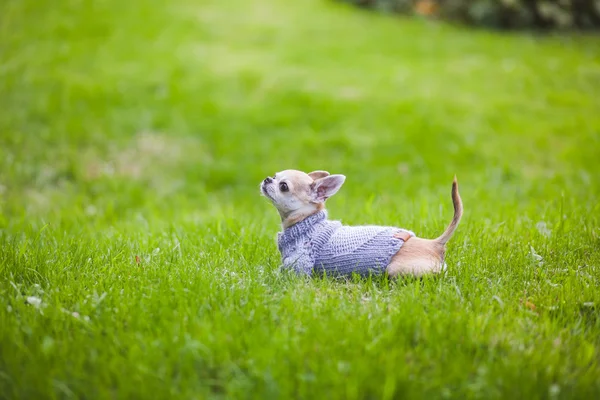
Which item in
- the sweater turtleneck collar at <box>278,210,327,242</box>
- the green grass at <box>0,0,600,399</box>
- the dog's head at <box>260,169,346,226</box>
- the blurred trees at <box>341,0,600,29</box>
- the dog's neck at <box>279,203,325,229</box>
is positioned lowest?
the green grass at <box>0,0,600,399</box>

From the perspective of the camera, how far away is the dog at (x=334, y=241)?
383 cm

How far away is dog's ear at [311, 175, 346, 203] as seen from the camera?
12.9 feet

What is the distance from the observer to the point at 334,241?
3.97m

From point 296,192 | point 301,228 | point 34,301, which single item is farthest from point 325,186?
point 34,301

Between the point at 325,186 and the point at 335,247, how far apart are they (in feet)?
1.42

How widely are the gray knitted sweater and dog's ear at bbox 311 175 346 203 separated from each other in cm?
12

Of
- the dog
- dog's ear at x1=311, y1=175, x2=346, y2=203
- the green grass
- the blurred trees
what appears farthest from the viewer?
the blurred trees

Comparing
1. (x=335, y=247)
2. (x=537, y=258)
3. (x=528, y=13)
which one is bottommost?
(x=537, y=258)

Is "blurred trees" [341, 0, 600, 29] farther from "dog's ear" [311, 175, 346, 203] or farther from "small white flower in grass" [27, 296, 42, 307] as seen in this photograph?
"small white flower in grass" [27, 296, 42, 307]

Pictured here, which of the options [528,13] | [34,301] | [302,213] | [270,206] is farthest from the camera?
[528,13]

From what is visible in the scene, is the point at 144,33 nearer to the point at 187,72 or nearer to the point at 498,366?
the point at 187,72

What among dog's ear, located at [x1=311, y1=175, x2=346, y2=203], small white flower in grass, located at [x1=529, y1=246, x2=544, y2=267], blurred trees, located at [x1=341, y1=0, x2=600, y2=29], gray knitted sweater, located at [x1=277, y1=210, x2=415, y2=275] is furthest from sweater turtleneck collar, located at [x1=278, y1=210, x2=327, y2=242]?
blurred trees, located at [x1=341, y1=0, x2=600, y2=29]

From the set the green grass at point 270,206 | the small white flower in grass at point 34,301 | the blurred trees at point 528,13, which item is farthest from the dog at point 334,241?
the blurred trees at point 528,13

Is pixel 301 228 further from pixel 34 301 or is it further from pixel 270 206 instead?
pixel 270 206
